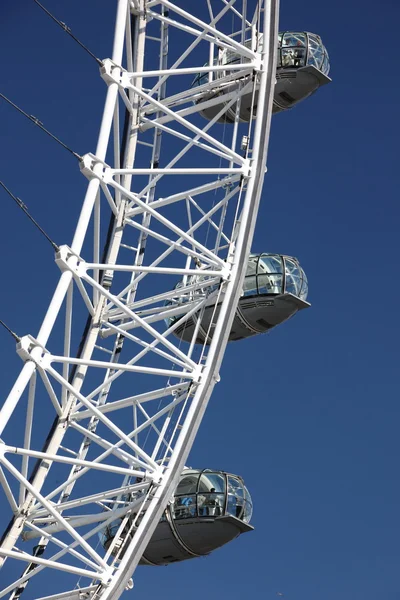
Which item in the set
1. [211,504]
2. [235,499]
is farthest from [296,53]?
[211,504]

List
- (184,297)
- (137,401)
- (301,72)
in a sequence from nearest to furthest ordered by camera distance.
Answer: (137,401)
(184,297)
(301,72)

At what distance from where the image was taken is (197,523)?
37.2 metres

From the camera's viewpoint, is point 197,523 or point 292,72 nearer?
point 197,523

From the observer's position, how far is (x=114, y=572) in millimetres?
31516

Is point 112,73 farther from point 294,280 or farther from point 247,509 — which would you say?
point 247,509

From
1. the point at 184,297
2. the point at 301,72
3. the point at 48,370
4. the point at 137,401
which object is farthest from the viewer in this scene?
the point at 301,72

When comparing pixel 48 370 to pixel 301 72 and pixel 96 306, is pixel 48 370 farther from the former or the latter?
pixel 301 72

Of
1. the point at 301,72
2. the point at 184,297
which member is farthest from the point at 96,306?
the point at 301,72

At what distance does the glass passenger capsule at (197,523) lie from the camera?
37.1 meters

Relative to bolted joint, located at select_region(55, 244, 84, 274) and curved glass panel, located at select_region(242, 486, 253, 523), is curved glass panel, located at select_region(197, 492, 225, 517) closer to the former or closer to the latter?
curved glass panel, located at select_region(242, 486, 253, 523)

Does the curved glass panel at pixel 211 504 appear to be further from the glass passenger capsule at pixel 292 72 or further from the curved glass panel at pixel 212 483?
the glass passenger capsule at pixel 292 72

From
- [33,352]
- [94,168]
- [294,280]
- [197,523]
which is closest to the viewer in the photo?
[33,352]

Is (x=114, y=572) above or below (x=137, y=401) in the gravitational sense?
below

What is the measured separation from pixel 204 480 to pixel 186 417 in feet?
22.5
